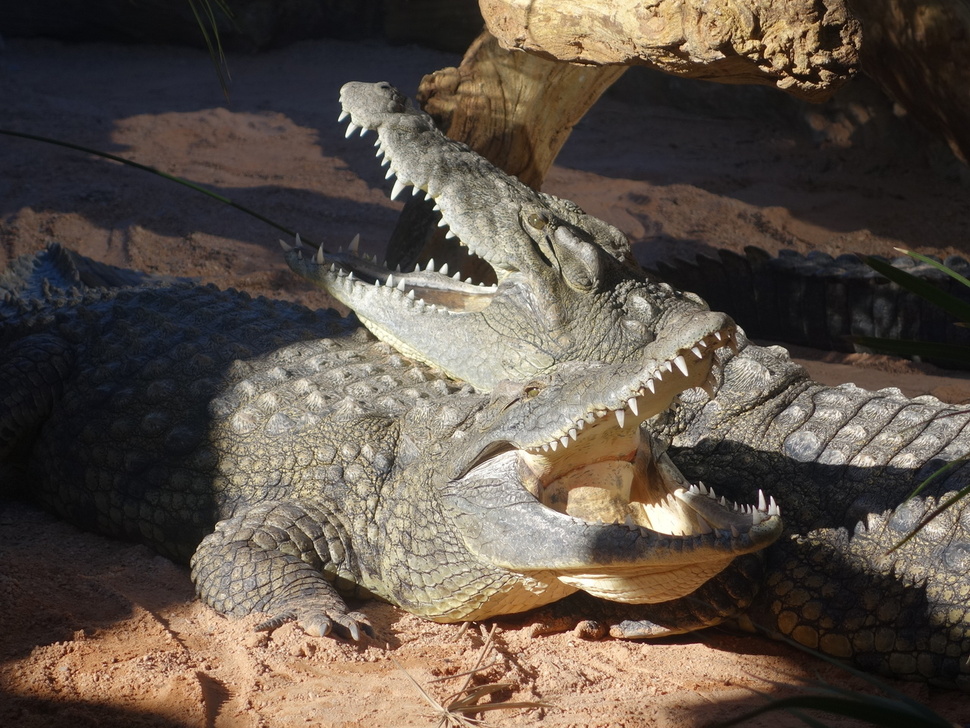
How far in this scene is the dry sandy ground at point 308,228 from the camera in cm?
245

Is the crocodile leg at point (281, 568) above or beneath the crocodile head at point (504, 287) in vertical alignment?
beneath

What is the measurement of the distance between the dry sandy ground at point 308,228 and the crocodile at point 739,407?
23 centimetres

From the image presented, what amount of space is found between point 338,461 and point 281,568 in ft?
1.57

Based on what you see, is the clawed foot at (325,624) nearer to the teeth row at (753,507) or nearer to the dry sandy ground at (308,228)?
the dry sandy ground at (308,228)

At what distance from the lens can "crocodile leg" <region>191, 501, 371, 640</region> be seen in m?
2.84

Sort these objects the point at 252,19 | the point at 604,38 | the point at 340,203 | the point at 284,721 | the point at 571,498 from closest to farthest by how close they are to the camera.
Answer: the point at 284,721
the point at 571,498
the point at 604,38
the point at 340,203
the point at 252,19

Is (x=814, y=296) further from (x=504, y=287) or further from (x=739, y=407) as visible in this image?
(x=504, y=287)

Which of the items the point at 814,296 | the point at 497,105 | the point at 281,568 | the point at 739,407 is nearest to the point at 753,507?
the point at 739,407

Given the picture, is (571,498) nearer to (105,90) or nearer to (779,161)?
(779,161)

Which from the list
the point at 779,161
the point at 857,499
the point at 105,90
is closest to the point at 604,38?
the point at 857,499

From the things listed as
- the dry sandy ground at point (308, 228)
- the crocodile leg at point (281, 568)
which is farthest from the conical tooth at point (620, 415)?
the crocodile leg at point (281, 568)

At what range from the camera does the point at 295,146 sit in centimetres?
866

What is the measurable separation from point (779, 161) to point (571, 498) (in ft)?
24.0

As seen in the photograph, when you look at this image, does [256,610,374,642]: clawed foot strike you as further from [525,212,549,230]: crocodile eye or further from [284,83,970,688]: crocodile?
[525,212,549,230]: crocodile eye
